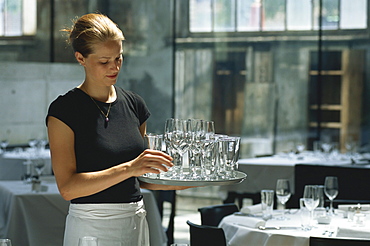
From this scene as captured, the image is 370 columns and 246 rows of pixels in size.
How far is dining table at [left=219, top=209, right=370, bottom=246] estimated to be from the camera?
139 inches

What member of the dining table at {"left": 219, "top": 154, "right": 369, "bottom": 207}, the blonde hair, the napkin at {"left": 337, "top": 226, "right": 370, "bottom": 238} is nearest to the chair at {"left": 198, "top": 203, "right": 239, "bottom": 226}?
the napkin at {"left": 337, "top": 226, "right": 370, "bottom": 238}

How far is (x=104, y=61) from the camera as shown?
7.85ft

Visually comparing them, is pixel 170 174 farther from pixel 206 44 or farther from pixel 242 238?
pixel 206 44

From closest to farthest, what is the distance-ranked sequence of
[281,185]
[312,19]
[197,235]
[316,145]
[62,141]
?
1. [62,141]
2. [197,235]
3. [281,185]
4. [316,145]
5. [312,19]

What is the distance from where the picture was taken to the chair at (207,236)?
12.0 feet

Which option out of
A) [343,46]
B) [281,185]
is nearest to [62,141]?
[281,185]

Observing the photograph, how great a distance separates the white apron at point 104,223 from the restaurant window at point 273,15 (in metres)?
7.64

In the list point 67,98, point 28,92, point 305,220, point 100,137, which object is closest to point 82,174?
point 100,137

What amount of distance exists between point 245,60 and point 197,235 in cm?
646

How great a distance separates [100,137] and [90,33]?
1.31ft

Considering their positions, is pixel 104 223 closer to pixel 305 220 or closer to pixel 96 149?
pixel 96 149

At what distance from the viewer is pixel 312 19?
9625 millimetres

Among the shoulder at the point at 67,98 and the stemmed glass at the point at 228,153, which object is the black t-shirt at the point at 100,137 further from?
the stemmed glass at the point at 228,153

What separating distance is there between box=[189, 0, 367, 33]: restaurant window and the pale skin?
7603 mm
